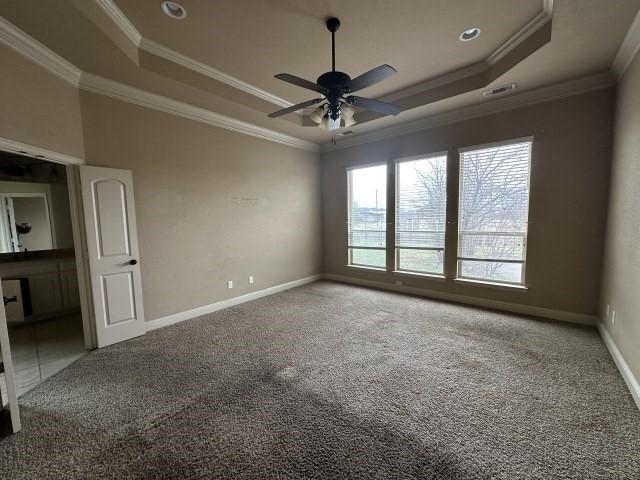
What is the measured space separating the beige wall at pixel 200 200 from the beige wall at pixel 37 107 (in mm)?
198

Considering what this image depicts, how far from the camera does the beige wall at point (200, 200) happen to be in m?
3.35

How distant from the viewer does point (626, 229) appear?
8.45 feet

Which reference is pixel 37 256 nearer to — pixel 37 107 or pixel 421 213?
pixel 37 107

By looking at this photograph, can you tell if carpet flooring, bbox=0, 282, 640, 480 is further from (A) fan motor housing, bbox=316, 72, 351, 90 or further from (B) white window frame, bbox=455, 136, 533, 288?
(A) fan motor housing, bbox=316, 72, 351, 90

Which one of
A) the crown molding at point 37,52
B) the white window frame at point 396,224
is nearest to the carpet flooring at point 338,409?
the white window frame at point 396,224

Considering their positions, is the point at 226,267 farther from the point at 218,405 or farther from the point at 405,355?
the point at 405,355

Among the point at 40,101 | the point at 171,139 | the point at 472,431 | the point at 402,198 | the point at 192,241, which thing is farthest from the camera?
the point at 402,198

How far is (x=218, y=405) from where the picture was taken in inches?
83.0

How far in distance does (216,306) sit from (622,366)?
15.7 ft

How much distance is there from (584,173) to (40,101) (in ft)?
19.8

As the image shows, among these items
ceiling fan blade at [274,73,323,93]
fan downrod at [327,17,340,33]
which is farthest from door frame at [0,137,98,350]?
fan downrod at [327,17,340,33]

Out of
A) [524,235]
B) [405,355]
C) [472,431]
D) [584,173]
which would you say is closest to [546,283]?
[524,235]

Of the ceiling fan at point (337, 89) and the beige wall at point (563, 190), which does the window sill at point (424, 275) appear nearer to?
the beige wall at point (563, 190)

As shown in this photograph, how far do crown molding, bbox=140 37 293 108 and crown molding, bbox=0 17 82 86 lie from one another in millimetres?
752
